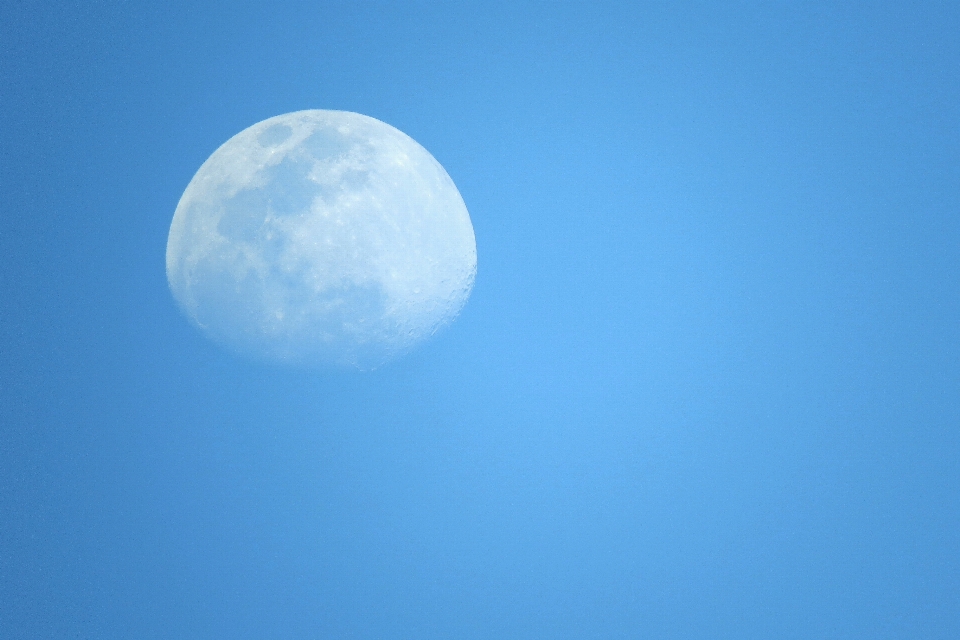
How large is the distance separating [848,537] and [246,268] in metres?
3.21

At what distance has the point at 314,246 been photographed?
2.31m

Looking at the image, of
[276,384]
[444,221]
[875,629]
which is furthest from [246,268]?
[875,629]

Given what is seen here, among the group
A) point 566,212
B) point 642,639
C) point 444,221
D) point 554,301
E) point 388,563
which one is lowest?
point 642,639

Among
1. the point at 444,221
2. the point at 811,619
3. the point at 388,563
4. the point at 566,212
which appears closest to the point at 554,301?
the point at 566,212

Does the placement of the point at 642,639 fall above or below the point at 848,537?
below

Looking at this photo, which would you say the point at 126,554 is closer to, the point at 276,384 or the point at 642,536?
the point at 276,384

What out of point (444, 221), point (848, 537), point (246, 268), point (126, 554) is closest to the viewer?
point (246, 268)

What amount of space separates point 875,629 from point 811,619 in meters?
0.33

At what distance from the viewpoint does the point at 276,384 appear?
3434mm

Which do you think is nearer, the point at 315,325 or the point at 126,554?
the point at 315,325

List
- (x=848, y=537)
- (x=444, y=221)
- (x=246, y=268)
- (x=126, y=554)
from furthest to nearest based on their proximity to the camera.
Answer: (x=848, y=537) < (x=126, y=554) < (x=444, y=221) < (x=246, y=268)

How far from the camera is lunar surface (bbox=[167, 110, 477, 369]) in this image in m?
2.31

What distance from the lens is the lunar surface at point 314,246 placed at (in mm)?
2314

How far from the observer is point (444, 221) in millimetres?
2596
